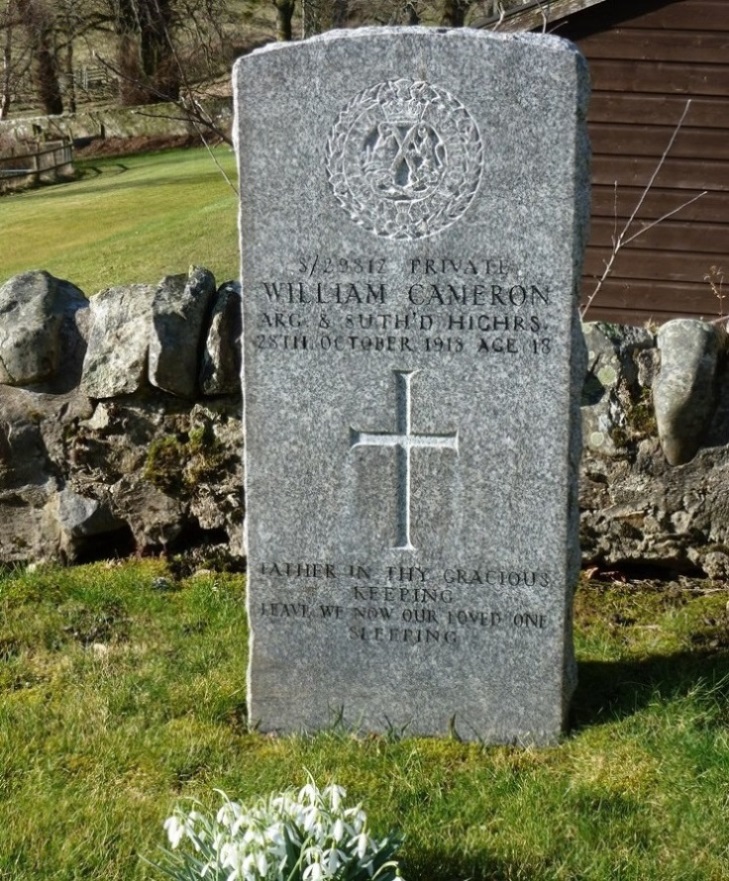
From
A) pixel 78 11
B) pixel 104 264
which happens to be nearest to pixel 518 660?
pixel 104 264

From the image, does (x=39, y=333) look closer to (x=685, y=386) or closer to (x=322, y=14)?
(x=685, y=386)

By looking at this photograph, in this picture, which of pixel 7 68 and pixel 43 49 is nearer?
pixel 7 68

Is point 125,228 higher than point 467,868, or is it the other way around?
point 125,228

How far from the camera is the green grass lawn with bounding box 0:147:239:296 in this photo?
43.1ft

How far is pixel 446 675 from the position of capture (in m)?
3.94

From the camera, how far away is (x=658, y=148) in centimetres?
916

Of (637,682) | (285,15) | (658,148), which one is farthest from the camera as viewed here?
(285,15)

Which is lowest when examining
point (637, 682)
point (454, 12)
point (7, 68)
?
point (637, 682)

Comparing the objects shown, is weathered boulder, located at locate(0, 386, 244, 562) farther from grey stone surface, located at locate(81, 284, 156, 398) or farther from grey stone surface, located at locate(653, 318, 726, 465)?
grey stone surface, located at locate(653, 318, 726, 465)

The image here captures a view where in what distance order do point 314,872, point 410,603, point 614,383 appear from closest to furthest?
point 314,872 < point 410,603 < point 614,383

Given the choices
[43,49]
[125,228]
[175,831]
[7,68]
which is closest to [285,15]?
[7,68]

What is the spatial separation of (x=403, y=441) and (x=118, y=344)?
1.78 m

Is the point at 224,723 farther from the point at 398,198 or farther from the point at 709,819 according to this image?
the point at 398,198

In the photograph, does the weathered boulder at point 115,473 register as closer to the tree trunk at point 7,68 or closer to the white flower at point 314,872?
the white flower at point 314,872
